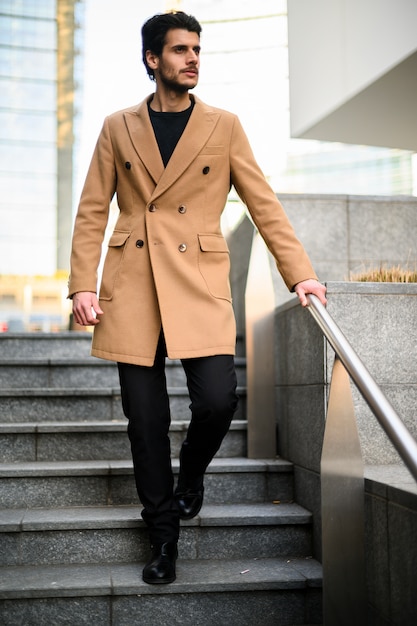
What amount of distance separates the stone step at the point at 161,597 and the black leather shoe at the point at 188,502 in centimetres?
23

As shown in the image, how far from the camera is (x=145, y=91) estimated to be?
49.5ft

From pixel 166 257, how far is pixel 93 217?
0.33 metres

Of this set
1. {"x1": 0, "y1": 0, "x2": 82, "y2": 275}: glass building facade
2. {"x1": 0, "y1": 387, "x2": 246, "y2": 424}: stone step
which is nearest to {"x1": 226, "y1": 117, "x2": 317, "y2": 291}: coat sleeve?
{"x1": 0, "y1": 387, "x2": 246, "y2": 424}: stone step

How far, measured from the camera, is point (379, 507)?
231 centimetres

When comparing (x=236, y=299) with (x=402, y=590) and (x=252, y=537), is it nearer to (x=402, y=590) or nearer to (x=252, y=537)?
(x=252, y=537)

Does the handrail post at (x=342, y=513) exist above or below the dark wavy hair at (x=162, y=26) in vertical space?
below

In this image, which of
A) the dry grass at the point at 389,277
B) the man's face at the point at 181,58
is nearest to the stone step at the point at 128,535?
the dry grass at the point at 389,277

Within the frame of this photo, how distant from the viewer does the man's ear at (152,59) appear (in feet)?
8.73

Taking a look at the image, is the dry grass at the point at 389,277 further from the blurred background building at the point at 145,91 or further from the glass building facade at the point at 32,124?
the glass building facade at the point at 32,124

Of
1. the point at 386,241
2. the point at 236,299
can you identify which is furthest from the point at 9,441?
the point at 386,241

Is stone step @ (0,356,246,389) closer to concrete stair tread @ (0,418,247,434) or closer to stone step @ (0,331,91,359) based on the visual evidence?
stone step @ (0,331,91,359)

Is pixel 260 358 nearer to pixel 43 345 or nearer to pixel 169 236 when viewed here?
pixel 169 236

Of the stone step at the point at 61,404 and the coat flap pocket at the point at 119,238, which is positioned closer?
the coat flap pocket at the point at 119,238

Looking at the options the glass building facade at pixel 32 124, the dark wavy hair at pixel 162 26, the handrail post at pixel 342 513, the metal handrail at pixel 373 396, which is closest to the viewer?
the metal handrail at pixel 373 396
